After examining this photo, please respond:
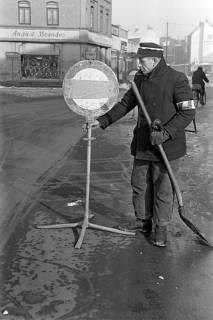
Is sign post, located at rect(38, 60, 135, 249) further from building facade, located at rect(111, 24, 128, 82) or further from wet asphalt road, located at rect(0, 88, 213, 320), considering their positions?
building facade, located at rect(111, 24, 128, 82)

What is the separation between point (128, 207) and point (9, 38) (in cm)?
3737

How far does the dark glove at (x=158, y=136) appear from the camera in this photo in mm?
4361

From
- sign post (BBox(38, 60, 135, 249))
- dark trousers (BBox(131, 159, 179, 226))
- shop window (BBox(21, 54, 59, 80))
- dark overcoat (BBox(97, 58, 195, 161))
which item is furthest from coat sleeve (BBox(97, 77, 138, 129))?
shop window (BBox(21, 54, 59, 80))

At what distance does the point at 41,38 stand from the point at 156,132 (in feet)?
125

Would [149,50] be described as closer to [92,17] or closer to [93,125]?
[93,125]

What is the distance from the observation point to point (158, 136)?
4355mm

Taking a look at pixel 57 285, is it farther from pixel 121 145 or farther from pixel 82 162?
pixel 121 145

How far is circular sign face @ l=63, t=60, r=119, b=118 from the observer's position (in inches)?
191

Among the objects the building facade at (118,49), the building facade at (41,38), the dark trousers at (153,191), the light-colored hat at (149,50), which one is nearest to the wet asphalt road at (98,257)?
the dark trousers at (153,191)

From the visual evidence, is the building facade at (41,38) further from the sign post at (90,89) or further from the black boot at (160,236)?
the black boot at (160,236)

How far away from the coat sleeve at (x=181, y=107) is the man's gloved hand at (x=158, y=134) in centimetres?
5

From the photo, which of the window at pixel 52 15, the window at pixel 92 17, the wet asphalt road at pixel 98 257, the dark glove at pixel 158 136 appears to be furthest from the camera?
the window at pixel 92 17

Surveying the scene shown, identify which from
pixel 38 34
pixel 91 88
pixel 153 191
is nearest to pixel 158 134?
pixel 153 191

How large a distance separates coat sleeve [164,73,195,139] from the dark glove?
4cm
